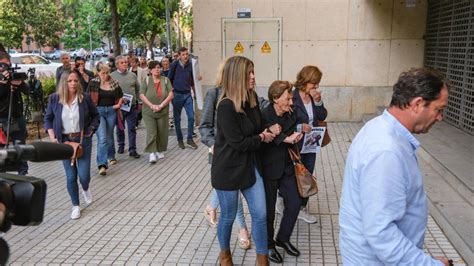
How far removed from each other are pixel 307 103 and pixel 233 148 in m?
1.59

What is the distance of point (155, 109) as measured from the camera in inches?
315

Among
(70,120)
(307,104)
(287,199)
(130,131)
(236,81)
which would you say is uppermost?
(236,81)

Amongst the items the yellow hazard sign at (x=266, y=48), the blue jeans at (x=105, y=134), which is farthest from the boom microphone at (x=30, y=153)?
the yellow hazard sign at (x=266, y=48)

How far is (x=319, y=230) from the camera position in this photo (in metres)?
4.98

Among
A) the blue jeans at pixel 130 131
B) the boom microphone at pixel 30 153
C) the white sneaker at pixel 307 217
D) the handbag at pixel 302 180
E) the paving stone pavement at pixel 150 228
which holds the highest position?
the boom microphone at pixel 30 153

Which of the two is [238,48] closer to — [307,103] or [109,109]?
[109,109]

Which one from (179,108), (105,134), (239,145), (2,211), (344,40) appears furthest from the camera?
(344,40)

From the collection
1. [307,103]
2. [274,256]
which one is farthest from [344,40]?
[274,256]

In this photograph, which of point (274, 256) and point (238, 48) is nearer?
point (274, 256)

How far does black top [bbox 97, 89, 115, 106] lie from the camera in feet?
25.5

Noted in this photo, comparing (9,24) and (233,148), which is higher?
(9,24)

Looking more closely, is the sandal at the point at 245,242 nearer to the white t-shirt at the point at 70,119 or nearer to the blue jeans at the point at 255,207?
the blue jeans at the point at 255,207

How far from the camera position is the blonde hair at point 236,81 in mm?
3646

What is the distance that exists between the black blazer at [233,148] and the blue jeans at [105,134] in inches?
168
